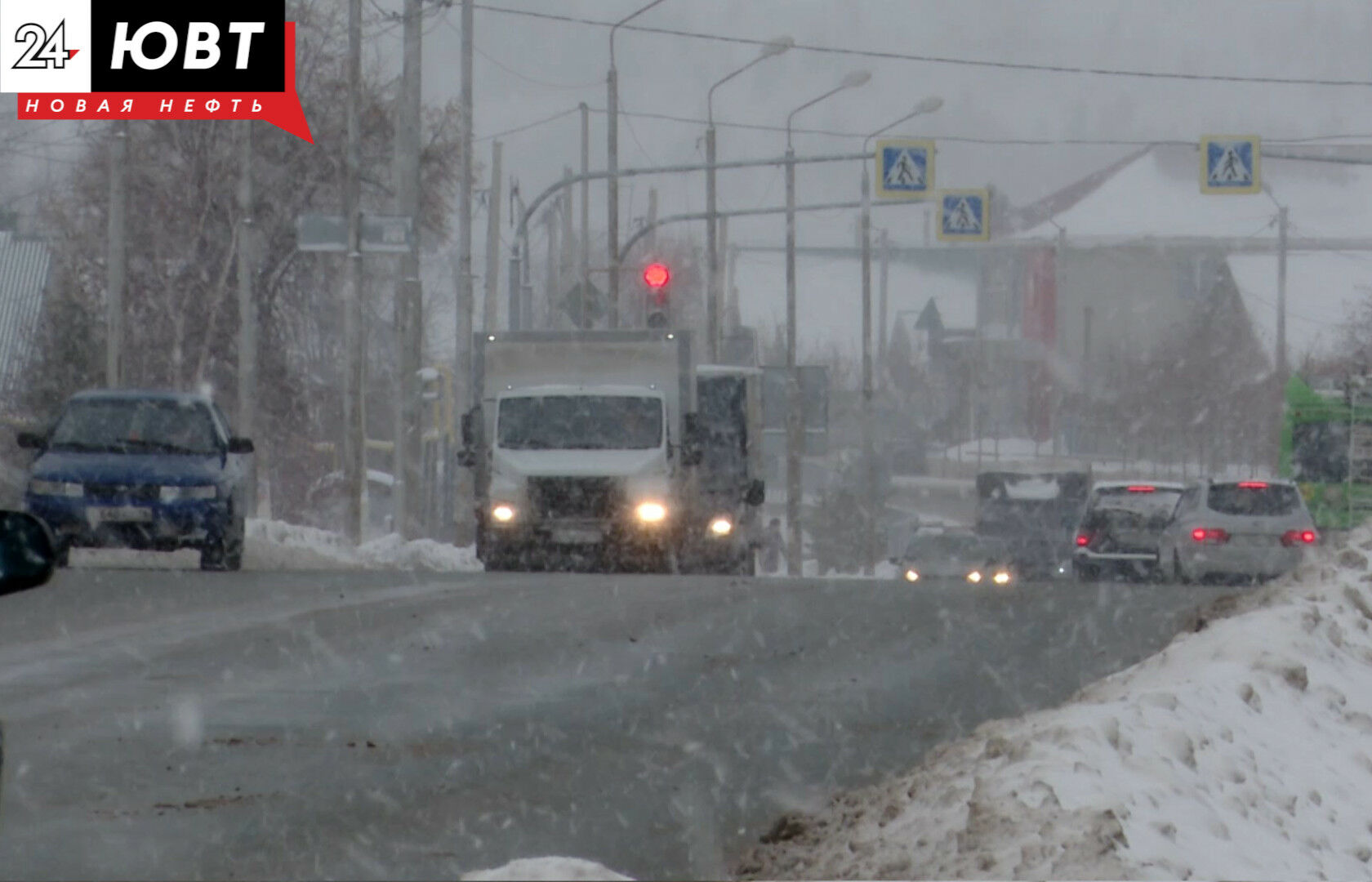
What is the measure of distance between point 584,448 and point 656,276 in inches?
276

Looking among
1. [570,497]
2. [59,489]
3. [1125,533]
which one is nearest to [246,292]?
[570,497]

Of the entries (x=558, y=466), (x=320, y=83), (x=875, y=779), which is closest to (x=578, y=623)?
(x=875, y=779)

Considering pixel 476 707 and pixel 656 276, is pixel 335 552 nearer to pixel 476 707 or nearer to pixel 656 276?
pixel 656 276

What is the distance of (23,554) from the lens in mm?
4164

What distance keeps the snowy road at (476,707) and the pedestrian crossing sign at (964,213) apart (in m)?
17.4

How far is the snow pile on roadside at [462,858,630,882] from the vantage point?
441 centimetres

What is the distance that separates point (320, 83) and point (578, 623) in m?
28.9

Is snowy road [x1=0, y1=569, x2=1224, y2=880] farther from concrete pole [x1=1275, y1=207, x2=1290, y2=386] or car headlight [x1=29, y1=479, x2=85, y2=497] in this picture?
concrete pole [x1=1275, y1=207, x2=1290, y2=386]

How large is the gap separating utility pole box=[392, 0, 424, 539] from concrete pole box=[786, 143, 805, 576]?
40.4ft

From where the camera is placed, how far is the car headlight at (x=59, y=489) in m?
20.0

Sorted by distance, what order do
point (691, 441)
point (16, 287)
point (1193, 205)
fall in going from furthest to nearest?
point (1193, 205)
point (16, 287)
point (691, 441)

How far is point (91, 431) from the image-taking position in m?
21.0

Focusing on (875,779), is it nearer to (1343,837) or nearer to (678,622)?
(1343,837)

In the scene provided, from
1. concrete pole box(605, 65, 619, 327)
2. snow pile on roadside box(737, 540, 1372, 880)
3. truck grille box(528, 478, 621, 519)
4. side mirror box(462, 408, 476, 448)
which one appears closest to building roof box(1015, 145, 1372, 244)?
concrete pole box(605, 65, 619, 327)
